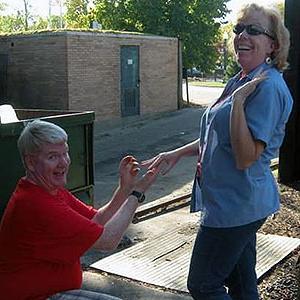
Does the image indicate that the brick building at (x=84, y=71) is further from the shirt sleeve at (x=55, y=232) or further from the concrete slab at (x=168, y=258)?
the shirt sleeve at (x=55, y=232)

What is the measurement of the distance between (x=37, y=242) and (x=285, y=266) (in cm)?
294

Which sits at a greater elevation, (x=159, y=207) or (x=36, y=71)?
(x=36, y=71)

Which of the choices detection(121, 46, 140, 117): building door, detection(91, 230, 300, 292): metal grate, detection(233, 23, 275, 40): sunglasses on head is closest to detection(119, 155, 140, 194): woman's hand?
detection(233, 23, 275, 40): sunglasses on head

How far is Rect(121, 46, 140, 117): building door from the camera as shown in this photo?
18.5 metres

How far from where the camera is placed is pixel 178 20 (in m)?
22.9

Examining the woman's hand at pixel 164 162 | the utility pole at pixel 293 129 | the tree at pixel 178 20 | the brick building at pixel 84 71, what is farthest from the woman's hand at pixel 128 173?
the tree at pixel 178 20

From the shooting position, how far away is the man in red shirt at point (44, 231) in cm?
233

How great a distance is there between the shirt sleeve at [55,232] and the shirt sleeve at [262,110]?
81 cm

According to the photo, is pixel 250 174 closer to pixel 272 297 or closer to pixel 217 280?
pixel 217 280

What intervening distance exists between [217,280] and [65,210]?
2.68 feet

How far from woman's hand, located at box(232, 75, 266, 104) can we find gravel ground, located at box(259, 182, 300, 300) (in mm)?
1894

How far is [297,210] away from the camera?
6.48 m

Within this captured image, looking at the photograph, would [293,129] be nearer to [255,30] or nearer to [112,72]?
[255,30]

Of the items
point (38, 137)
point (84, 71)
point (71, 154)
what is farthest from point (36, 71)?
point (38, 137)
